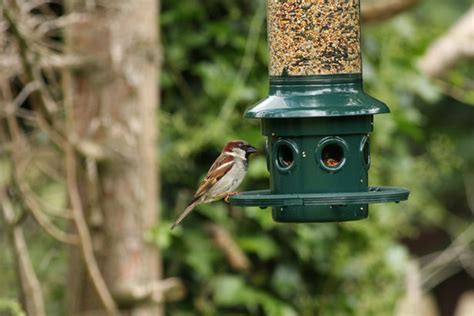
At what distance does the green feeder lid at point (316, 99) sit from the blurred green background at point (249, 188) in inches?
75.4

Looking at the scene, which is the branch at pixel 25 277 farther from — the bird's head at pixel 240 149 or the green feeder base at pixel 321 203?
the green feeder base at pixel 321 203

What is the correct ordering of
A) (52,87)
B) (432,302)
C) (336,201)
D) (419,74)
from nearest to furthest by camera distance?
(336,201) → (52,87) → (419,74) → (432,302)

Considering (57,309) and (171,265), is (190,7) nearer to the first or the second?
(171,265)

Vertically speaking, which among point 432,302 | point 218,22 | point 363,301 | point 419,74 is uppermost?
point 218,22

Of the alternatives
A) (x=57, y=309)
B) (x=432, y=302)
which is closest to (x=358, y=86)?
(x=57, y=309)

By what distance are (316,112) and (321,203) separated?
429 millimetres

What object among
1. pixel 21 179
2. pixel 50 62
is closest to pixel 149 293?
pixel 21 179

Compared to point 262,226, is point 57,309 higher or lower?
lower

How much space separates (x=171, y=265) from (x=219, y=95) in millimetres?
1132

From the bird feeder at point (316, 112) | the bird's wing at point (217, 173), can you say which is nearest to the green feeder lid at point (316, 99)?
the bird feeder at point (316, 112)

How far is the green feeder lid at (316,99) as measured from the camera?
4680 millimetres

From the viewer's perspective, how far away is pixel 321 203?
4457 millimetres

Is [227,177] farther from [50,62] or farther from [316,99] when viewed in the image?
[50,62]

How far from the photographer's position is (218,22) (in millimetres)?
7141
